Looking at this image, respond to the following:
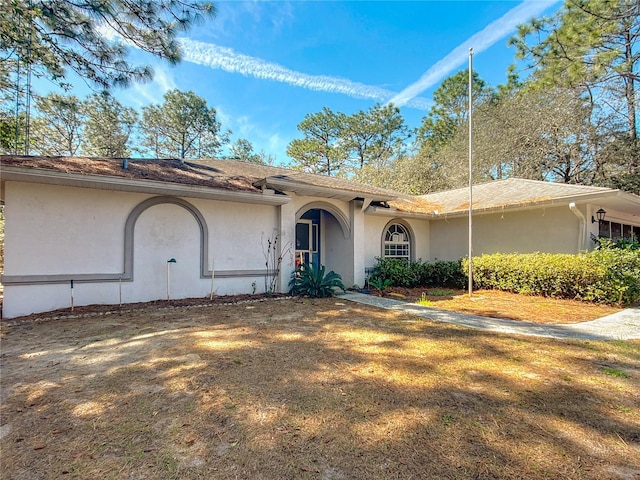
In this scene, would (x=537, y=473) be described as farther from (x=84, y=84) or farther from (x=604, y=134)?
(x=604, y=134)

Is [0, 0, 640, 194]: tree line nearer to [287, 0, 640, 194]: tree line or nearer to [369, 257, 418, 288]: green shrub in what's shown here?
[287, 0, 640, 194]: tree line

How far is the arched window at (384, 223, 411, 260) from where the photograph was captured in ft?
38.8

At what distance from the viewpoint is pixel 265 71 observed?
12422mm

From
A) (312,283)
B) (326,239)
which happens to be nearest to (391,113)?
(326,239)

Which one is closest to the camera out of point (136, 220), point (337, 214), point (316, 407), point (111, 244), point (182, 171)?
point (316, 407)

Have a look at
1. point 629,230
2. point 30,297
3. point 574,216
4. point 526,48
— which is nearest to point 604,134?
point 629,230

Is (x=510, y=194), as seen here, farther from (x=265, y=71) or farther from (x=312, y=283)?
(x=265, y=71)

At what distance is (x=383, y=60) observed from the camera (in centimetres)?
1623

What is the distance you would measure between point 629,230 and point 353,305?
481 inches

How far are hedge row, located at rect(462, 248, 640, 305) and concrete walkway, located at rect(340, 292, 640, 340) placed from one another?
689 millimetres

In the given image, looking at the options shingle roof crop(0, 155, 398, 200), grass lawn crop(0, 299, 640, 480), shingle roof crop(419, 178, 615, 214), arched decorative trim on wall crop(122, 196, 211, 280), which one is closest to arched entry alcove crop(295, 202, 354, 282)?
shingle roof crop(0, 155, 398, 200)

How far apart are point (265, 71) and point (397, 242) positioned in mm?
8913

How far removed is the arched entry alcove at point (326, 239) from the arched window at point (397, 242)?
2056 mm

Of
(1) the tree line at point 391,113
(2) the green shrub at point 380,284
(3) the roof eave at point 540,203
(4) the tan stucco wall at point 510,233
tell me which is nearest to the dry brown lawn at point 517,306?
(2) the green shrub at point 380,284
